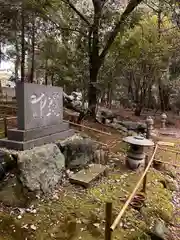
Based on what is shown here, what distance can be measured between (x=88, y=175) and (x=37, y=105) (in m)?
1.77

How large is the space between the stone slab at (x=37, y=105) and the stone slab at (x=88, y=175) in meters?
1.24

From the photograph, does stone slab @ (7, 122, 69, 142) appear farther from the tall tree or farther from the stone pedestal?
the tall tree


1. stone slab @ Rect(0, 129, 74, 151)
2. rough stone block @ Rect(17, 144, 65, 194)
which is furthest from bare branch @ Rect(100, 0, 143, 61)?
rough stone block @ Rect(17, 144, 65, 194)

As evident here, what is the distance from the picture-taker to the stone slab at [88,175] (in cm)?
501

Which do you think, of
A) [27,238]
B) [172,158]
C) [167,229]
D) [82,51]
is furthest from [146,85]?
[27,238]

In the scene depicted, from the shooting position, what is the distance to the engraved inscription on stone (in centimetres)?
493

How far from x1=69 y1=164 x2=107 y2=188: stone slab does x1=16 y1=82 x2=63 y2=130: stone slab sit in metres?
1.24

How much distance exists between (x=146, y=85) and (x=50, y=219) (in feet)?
39.8

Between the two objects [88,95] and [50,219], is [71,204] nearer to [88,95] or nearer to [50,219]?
[50,219]

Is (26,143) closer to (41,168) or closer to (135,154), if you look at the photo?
(41,168)

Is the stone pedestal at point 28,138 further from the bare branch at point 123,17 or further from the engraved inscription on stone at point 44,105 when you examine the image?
the bare branch at point 123,17

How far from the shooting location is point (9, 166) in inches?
177

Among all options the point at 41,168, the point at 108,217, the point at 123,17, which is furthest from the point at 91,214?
the point at 123,17

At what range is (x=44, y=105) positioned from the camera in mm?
5273
